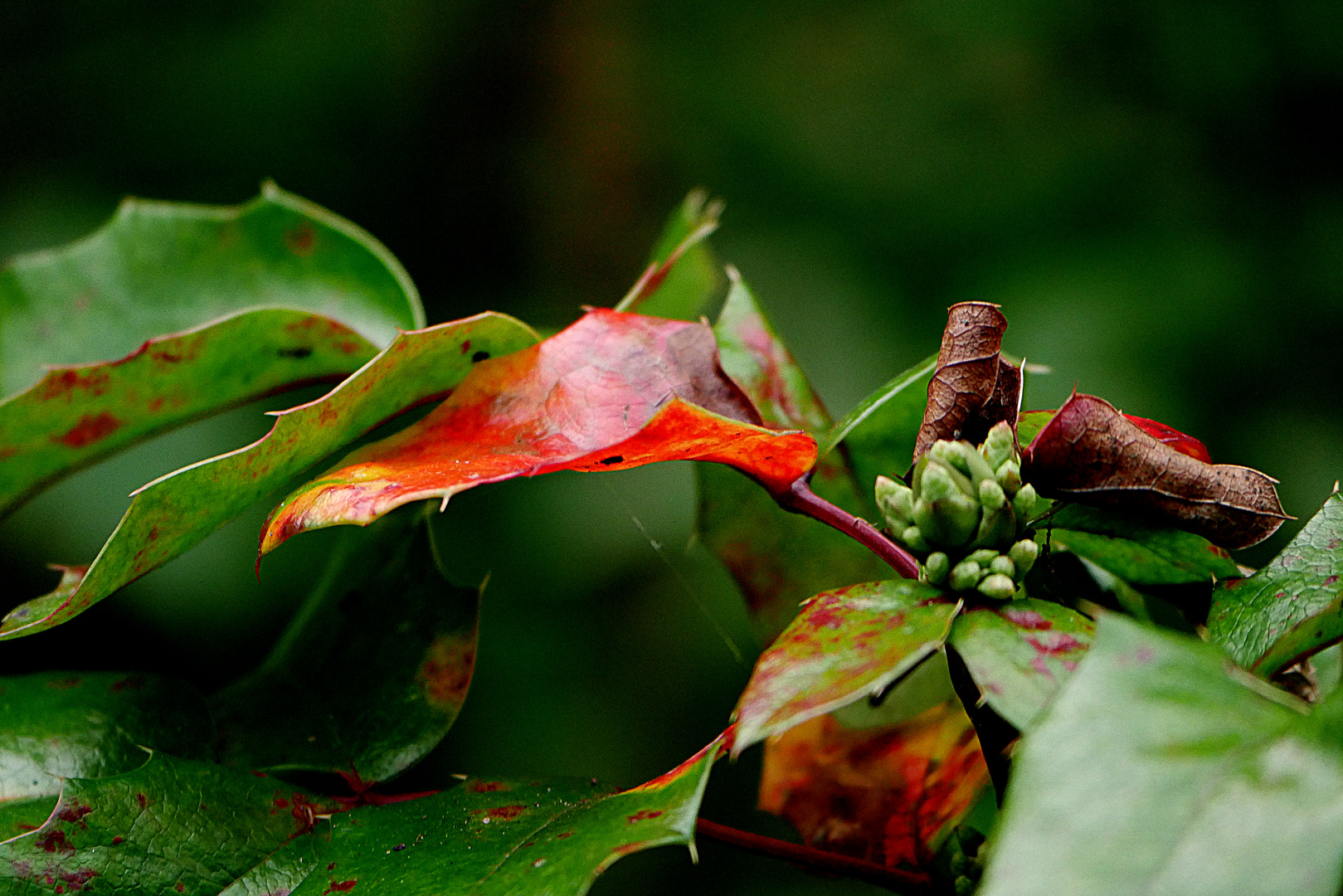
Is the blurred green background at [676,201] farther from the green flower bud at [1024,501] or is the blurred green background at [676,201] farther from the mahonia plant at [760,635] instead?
the green flower bud at [1024,501]

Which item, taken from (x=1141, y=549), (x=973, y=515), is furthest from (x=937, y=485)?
(x=1141, y=549)

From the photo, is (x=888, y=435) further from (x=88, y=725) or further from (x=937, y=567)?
(x=88, y=725)

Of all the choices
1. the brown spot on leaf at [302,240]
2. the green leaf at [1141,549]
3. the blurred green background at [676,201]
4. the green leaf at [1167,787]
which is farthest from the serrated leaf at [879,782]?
the blurred green background at [676,201]

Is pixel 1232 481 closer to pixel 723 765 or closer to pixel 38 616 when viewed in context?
pixel 38 616

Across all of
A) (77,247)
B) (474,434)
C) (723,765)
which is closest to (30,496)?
(77,247)

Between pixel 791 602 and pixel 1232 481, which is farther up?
pixel 1232 481
